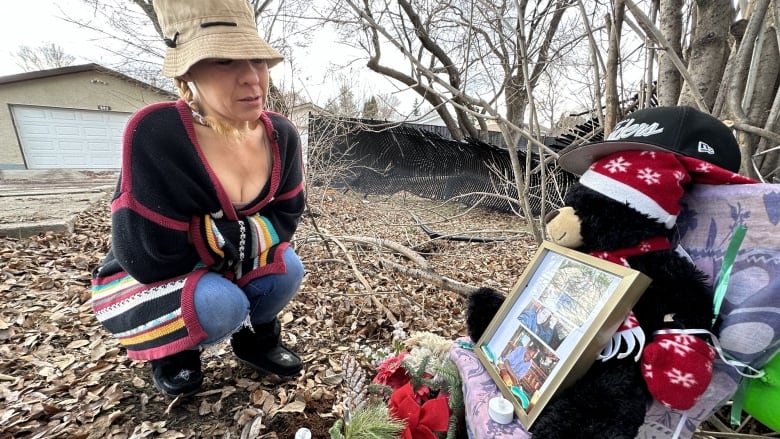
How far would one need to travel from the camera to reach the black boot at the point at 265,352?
170 centimetres

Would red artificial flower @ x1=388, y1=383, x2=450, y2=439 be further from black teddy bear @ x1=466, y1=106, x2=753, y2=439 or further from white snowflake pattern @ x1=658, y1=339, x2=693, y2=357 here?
white snowflake pattern @ x1=658, y1=339, x2=693, y2=357

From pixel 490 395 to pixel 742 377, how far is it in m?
0.61

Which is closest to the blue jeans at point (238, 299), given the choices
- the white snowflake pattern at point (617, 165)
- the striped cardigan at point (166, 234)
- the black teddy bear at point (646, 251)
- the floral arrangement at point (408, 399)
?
Result: the striped cardigan at point (166, 234)

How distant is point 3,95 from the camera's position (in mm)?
11555

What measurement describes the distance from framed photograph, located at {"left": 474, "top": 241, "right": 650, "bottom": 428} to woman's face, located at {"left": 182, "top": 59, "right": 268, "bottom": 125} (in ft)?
3.80

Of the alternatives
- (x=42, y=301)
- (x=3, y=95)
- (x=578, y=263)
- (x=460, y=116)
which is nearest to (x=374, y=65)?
(x=460, y=116)

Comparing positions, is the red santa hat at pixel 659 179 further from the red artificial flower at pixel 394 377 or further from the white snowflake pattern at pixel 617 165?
the red artificial flower at pixel 394 377

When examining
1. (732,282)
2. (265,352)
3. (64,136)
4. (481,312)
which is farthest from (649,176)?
(64,136)

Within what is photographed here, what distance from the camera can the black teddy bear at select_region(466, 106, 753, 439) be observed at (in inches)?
31.4

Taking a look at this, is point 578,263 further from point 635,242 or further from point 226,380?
point 226,380

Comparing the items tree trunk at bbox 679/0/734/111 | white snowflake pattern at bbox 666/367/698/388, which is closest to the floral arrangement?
white snowflake pattern at bbox 666/367/698/388

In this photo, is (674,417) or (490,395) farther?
(490,395)

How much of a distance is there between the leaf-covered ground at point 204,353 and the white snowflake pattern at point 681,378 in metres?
1.19

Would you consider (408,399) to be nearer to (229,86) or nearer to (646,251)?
(646,251)
